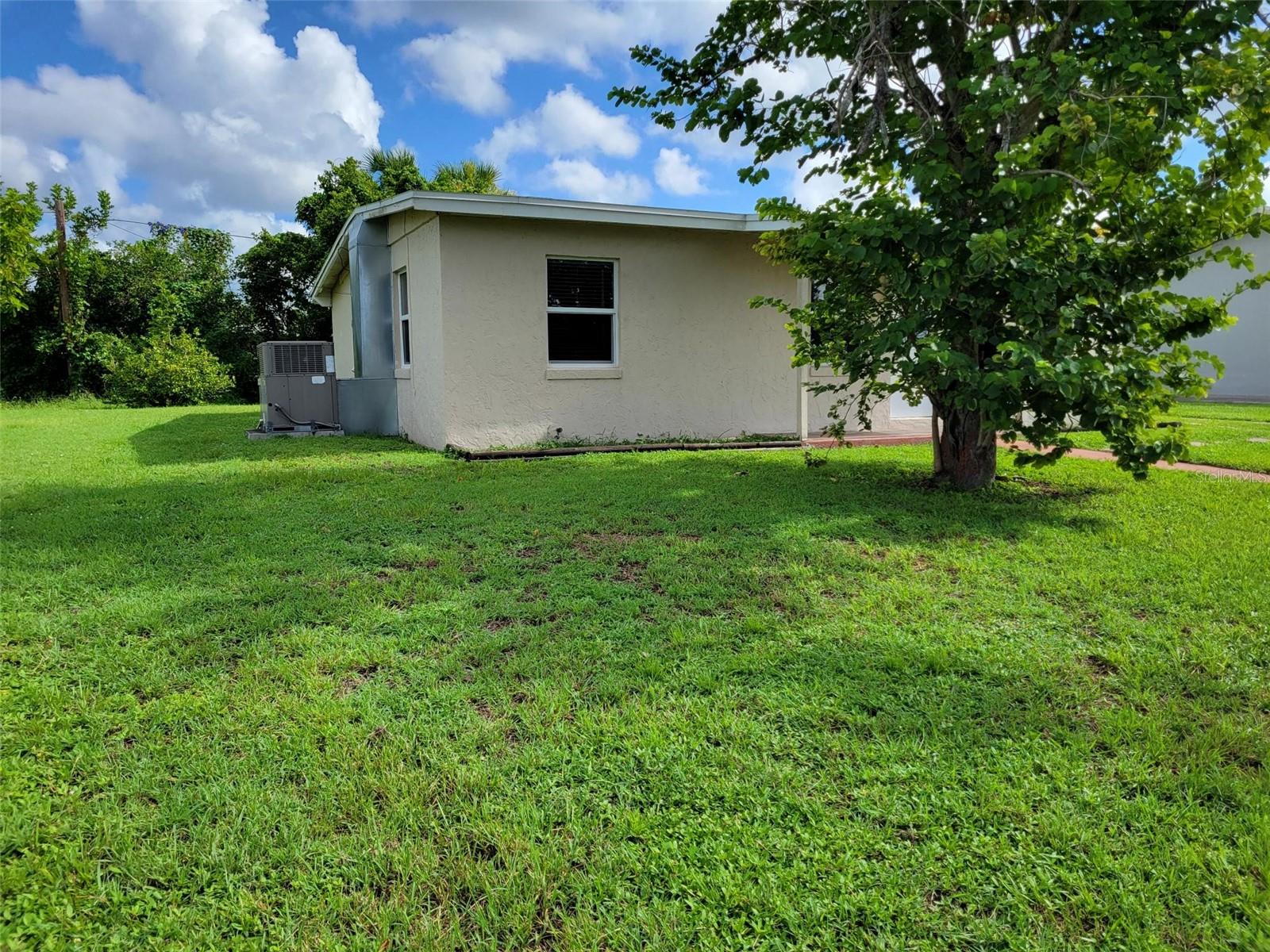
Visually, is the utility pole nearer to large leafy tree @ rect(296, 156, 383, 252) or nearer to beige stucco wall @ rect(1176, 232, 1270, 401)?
large leafy tree @ rect(296, 156, 383, 252)

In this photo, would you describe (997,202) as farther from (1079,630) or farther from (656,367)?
(656,367)

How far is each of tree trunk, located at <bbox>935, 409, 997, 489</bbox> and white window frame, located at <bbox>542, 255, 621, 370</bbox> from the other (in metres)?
4.61

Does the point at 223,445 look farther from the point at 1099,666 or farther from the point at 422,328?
the point at 1099,666

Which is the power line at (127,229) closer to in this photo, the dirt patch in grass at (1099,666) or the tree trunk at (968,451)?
the tree trunk at (968,451)

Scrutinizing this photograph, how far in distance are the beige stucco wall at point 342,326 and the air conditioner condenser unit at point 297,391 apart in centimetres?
308

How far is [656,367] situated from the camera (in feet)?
32.3

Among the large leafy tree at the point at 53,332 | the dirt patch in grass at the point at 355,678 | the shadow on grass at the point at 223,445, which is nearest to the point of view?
the dirt patch in grass at the point at 355,678

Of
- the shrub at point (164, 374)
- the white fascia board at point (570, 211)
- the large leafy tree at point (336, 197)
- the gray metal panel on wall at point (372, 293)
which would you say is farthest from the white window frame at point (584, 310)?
the shrub at point (164, 374)

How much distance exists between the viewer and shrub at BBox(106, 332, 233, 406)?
69.2ft

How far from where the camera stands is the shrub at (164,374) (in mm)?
21078

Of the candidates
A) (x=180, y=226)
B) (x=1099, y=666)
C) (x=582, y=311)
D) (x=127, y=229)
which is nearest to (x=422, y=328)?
(x=582, y=311)

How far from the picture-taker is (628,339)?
9664mm

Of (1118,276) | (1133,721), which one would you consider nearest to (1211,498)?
(1118,276)

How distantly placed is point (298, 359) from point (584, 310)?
5199 mm
